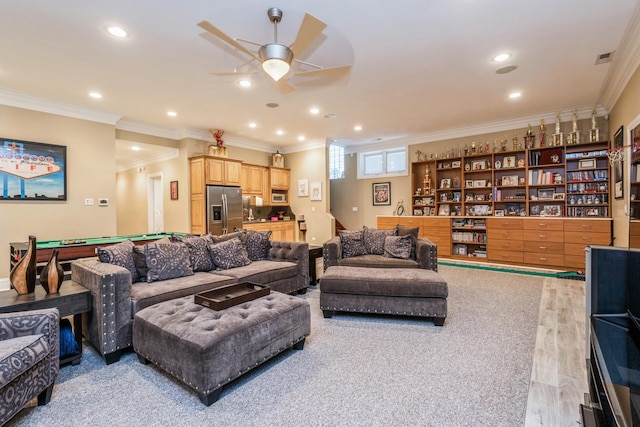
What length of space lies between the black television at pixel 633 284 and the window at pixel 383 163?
5.95 metres

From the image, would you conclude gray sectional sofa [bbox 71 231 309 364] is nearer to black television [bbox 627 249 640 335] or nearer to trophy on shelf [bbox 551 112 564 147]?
black television [bbox 627 249 640 335]

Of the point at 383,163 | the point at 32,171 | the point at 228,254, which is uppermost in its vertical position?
the point at 383,163

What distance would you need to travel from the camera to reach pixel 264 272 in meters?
3.49

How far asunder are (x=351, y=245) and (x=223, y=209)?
340 centimetres

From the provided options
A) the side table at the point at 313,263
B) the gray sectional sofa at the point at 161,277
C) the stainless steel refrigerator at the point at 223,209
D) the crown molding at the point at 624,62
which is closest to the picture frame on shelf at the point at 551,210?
the crown molding at the point at 624,62

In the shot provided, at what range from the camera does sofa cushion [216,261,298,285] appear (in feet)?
10.9

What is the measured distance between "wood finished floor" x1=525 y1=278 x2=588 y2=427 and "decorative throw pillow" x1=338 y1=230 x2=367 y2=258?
2.19 m

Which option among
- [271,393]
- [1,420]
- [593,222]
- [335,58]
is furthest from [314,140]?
[1,420]

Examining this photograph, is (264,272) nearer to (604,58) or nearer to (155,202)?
(604,58)

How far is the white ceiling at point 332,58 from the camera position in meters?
2.59

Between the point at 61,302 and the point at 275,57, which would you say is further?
the point at 275,57

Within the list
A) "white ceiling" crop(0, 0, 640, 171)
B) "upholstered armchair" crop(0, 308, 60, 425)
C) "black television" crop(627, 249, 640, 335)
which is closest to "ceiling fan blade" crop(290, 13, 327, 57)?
"white ceiling" crop(0, 0, 640, 171)

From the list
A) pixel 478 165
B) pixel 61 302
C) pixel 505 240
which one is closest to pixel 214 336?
pixel 61 302

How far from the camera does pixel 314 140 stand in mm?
7566
